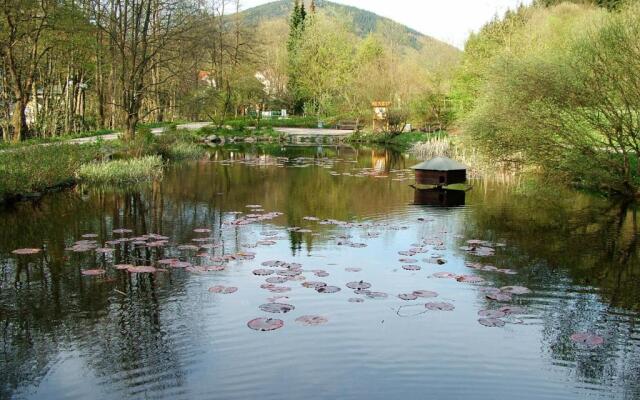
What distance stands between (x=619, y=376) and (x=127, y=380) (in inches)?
188

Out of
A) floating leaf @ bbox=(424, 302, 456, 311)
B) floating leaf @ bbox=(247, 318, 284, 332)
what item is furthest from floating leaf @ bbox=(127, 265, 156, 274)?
floating leaf @ bbox=(424, 302, 456, 311)

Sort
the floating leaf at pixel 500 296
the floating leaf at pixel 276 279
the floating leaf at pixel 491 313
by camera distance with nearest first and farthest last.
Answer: the floating leaf at pixel 491 313, the floating leaf at pixel 500 296, the floating leaf at pixel 276 279

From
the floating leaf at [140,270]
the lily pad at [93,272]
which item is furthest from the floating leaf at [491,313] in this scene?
the lily pad at [93,272]

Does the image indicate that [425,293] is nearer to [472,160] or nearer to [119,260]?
[119,260]

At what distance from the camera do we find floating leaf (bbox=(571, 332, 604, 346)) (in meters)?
6.52

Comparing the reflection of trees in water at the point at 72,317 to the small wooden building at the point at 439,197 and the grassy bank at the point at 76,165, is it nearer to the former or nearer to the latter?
the grassy bank at the point at 76,165

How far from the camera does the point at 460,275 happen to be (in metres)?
8.91

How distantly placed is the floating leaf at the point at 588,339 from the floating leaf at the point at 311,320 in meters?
2.85

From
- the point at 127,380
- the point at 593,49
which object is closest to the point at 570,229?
the point at 593,49

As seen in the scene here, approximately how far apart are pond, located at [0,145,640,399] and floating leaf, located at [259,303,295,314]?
31 mm

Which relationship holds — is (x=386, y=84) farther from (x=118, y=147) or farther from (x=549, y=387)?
(x=549, y=387)

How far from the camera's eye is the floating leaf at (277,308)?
736cm

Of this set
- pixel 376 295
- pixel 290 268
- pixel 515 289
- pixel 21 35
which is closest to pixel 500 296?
pixel 515 289

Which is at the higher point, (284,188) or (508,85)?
(508,85)
